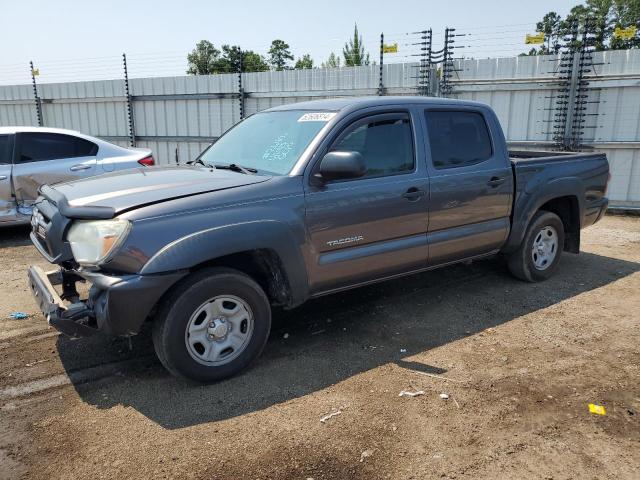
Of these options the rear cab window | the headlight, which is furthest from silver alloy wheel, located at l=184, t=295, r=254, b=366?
the rear cab window

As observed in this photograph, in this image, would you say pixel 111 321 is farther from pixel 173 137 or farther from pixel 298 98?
pixel 173 137

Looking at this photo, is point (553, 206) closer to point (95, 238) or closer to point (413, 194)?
point (413, 194)

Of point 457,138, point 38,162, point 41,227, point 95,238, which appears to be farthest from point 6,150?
point 457,138

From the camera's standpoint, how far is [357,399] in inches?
136

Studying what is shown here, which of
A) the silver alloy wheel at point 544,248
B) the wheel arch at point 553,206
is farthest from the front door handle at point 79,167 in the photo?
the silver alloy wheel at point 544,248

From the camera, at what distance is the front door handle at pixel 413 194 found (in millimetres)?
4383

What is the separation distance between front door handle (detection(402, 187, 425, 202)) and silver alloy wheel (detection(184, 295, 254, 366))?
64.3 inches

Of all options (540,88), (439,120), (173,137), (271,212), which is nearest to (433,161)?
(439,120)

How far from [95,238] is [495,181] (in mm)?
3591

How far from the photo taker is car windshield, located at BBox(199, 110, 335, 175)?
13.3 ft

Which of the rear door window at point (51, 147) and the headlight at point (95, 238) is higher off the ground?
the rear door window at point (51, 147)

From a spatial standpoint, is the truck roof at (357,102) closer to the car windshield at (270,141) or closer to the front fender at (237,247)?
the car windshield at (270,141)

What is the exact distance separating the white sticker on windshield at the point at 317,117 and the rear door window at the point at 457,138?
3.33 feet

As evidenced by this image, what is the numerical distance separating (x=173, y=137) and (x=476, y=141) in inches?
397
